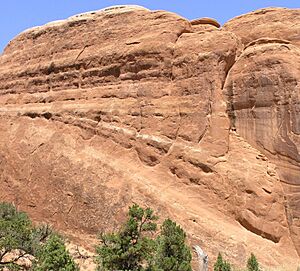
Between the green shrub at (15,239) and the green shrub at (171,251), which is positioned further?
the green shrub at (15,239)

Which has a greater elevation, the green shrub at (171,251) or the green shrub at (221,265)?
the green shrub at (171,251)

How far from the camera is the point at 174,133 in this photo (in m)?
22.9

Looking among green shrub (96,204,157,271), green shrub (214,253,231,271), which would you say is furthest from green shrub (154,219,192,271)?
green shrub (214,253,231,271)

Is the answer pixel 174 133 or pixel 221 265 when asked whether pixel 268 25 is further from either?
pixel 221 265

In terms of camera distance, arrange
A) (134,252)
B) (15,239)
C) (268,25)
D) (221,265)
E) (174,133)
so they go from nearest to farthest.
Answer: (134,252), (221,265), (15,239), (174,133), (268,25)

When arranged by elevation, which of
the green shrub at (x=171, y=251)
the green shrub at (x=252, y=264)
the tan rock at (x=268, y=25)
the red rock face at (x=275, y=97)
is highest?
the tan rock at (x=268, y=25)

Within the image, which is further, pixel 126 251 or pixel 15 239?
pixel 15 239

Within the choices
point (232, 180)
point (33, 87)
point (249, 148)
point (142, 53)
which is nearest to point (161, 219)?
point (232, 180)

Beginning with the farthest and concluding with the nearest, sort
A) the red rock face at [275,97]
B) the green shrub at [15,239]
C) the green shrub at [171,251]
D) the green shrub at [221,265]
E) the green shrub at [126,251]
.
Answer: the red rock face at [275,97] < the green shrub at [15,239] < the green shrub at [221,265] < the green shrub at [171,251] < the green shrub at [126,251]

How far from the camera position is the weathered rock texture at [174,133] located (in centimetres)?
2103

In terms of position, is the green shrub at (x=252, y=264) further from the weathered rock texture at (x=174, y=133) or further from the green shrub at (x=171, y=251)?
the green shrub at (x=171, y=251)

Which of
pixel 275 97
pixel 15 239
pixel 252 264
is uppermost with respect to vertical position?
pixel 275 97

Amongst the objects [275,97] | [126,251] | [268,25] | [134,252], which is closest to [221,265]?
[134,252]

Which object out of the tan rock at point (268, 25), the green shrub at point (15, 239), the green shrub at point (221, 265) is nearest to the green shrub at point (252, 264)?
the green shrub at point (221, 265)
